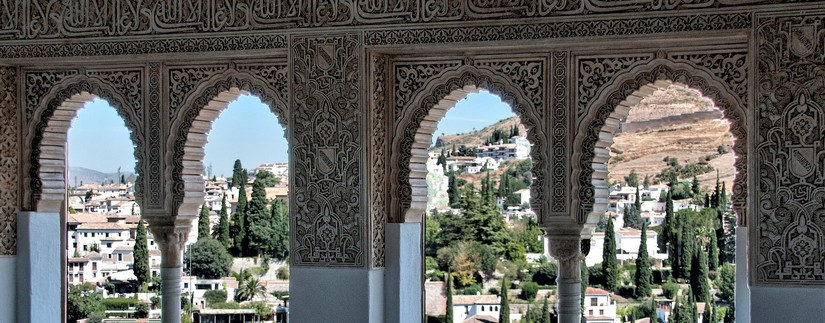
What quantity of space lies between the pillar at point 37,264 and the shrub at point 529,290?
109 inches

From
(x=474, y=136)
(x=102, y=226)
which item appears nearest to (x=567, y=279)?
(x=474, y=136)

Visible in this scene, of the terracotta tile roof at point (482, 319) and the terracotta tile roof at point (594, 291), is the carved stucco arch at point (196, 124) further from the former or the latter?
the terracotta tile roof at point (594, 291)

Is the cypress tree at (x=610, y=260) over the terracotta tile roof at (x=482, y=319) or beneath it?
over

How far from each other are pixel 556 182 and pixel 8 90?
3230mm

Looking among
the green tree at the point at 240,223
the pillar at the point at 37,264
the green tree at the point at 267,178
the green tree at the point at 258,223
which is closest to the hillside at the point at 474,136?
the green tree at the point at 267,178

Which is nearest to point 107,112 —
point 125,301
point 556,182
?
point 125,301

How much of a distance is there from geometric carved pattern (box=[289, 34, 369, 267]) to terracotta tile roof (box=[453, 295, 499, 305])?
0.74 m

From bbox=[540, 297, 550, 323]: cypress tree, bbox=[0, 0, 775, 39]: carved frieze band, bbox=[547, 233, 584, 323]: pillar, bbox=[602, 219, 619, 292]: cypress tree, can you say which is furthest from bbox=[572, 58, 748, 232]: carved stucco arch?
bbox=[540, 297, 550, 323]: cypress tree

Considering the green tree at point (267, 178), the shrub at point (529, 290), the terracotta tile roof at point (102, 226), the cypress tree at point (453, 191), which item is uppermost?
the green tree at point (267, 178)

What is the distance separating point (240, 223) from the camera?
23.6 ft

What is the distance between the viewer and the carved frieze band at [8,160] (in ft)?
22.4

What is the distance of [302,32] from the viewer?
6.19m

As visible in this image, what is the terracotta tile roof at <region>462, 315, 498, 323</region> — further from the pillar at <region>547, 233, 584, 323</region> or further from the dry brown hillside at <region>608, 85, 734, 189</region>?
the dry brown hillside at <region>608, 85, 734, 189</region>

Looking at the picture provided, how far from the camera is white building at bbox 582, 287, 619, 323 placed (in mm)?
6355
